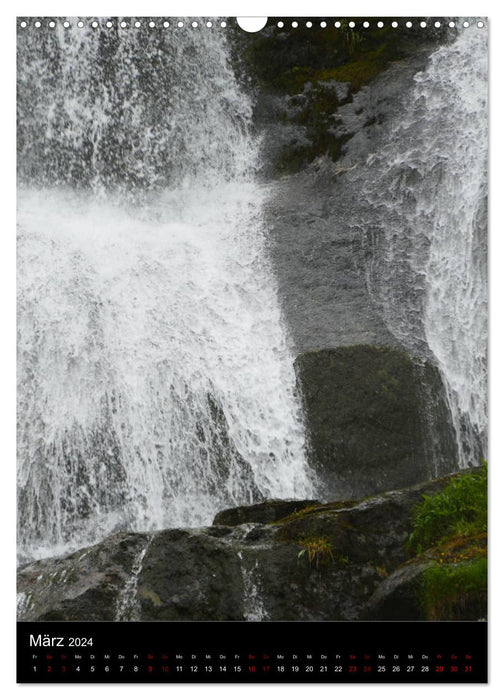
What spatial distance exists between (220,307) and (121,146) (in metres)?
1.73

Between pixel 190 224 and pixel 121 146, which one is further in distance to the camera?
pixel 190 224

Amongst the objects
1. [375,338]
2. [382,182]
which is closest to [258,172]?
[382,182]

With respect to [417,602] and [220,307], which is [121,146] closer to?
[220,307]

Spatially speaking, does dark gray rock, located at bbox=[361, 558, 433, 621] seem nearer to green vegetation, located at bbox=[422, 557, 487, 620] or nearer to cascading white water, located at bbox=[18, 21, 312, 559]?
green vegetation, located at bbox=[422, 557, 487, 620]

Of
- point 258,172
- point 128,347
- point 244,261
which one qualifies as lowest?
point 128,347

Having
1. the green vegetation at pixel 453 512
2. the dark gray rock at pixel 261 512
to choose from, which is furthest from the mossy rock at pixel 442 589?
the dark gray rock at pixel 261 512

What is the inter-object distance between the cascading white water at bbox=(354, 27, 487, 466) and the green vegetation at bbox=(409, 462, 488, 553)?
0.27m

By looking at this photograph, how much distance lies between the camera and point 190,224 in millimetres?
8211

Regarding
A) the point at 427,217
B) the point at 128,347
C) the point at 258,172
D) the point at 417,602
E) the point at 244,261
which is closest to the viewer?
the point at 417,602

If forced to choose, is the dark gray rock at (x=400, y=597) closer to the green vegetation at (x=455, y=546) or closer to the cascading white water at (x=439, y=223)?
the green vegetation at (x=455, y=546)

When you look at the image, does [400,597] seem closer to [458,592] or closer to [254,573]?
[458,592]

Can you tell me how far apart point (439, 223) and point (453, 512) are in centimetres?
316

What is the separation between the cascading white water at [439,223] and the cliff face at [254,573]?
0.92 m

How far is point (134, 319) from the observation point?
688 centimetres
